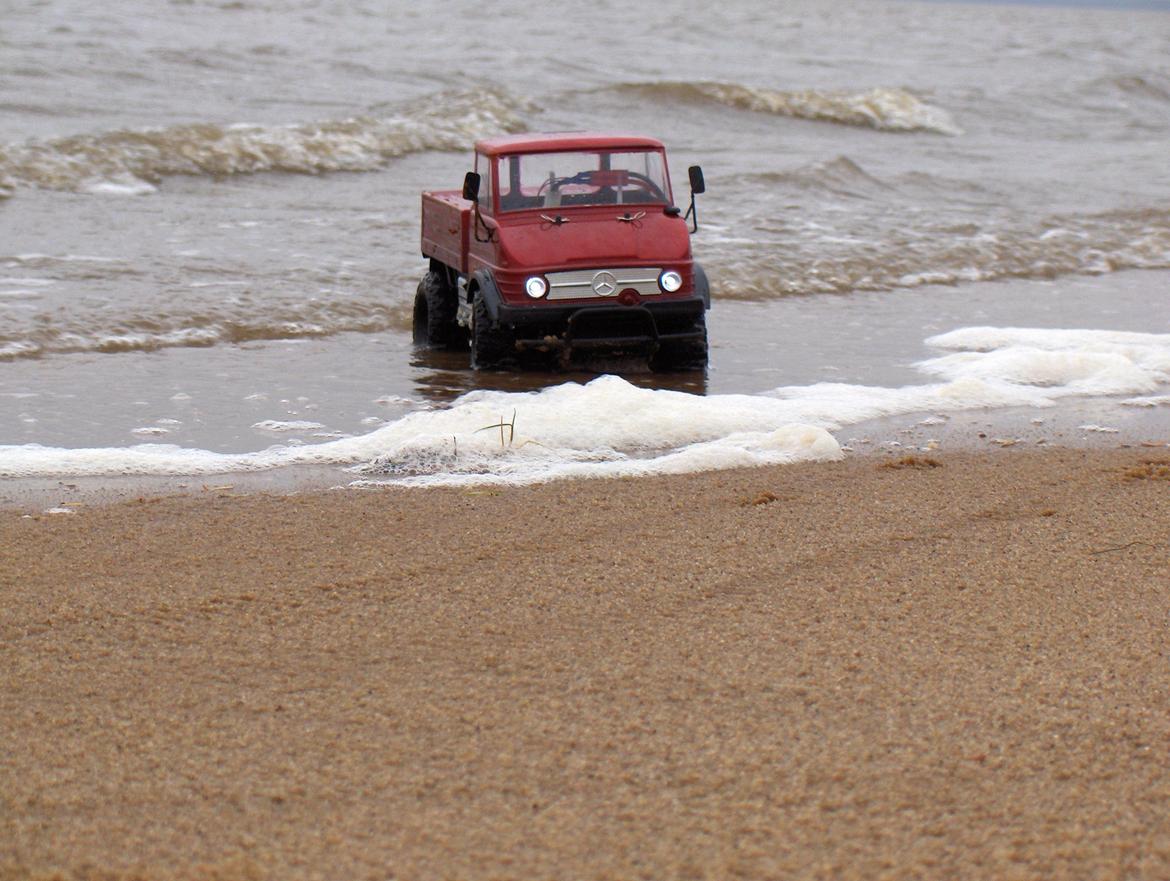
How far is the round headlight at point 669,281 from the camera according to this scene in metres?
8.89

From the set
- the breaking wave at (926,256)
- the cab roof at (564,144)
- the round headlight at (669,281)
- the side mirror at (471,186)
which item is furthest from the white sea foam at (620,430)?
the breaking wave at (926,256)

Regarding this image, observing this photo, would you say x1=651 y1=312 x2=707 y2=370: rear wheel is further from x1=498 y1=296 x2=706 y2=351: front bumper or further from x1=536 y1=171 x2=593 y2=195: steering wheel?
x1=536 y1=171 x2=593 y2=195: steering wheel

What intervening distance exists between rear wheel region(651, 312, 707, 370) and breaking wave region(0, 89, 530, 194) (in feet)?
30.3

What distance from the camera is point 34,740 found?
367 centimetres

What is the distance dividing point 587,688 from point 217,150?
51.4ft

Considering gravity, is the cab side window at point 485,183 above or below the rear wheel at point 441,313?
above

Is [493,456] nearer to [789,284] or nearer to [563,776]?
[563,776]

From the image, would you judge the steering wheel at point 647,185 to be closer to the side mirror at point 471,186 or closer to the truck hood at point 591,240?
the truck hood at point 591,240

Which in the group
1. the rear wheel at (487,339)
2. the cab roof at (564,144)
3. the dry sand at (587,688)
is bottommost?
the dry sand at (587,688)

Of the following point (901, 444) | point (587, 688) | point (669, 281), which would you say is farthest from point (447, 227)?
point (587, 688)

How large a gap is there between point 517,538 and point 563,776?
6.42 feet

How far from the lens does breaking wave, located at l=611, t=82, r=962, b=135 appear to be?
27.9 m

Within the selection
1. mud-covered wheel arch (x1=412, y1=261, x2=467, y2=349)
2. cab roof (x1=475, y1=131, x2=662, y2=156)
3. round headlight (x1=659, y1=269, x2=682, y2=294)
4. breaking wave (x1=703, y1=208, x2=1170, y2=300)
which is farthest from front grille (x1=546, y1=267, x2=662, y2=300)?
breaking wave (x1=703, y1=208, x2=1170, y2=300)

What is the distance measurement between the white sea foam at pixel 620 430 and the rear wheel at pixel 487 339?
519 mm
